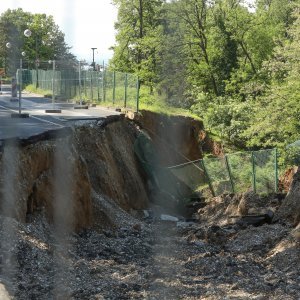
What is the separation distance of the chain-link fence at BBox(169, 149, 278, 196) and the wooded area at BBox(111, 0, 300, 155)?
1.81 ft

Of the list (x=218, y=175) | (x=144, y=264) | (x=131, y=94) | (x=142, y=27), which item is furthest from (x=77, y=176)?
(x=131, y=94)

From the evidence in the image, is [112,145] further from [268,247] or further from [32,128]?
[268,247]

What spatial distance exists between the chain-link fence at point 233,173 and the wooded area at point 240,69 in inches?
21.7

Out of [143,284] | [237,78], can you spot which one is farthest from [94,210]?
[237,78]

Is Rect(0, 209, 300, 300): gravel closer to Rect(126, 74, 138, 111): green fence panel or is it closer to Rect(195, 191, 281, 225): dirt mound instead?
Rect(195, 191, 281, 225): dirt mound

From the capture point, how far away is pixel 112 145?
5297 millimetres

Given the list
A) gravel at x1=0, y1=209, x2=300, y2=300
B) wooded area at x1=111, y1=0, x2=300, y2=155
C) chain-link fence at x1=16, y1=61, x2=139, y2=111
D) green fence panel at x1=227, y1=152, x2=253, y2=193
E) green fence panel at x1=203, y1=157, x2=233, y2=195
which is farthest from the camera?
chain-link fence at x1=16, y1=61, x2=139, y2=111

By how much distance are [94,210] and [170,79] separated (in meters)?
1.98

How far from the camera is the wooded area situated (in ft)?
16.0

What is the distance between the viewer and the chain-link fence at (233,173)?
554 centimetres

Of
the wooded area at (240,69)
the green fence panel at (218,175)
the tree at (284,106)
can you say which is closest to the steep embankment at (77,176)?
the wooded area at (240,69)

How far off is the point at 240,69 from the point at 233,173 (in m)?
3.00

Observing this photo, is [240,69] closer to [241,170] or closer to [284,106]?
[284,106]

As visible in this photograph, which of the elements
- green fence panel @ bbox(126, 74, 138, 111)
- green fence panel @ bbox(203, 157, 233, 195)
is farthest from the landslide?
green fence panel @ bbox(126, 74, 138, 111)
